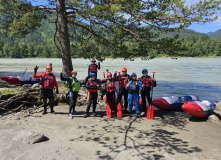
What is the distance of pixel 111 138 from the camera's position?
16.4 feet

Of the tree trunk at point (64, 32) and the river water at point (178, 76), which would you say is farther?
the river water at point (178, 76)

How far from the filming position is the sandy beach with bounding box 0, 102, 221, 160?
13.6 ft

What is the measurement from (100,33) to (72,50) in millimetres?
2193

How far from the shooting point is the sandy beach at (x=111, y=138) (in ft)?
13.6

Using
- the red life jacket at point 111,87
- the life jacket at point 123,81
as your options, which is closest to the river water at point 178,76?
the life jacket at point 123,81

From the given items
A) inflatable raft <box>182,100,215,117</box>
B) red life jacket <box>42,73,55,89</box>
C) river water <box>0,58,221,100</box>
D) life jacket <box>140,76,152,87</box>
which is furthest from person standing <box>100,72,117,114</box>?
river water <box>0,58,221,100</box>

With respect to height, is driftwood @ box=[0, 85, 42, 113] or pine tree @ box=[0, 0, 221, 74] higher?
pine tree @ box=[0, 0, 221, 74]

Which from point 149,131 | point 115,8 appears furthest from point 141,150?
point 115,8

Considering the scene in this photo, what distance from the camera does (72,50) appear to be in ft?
37.3

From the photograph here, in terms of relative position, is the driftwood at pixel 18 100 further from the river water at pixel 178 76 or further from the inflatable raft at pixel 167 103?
the river water at pixel 178 76

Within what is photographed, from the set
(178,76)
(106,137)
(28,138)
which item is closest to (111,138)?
(106,137)

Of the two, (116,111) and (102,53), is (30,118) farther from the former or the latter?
(102,53)

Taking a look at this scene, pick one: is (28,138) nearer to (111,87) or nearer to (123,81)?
(111,87)

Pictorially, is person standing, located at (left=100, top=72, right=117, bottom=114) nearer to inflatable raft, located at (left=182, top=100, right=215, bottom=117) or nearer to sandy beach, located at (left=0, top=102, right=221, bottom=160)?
sandy beach, located at (left=0, top=102, right=221, bottom=160)
